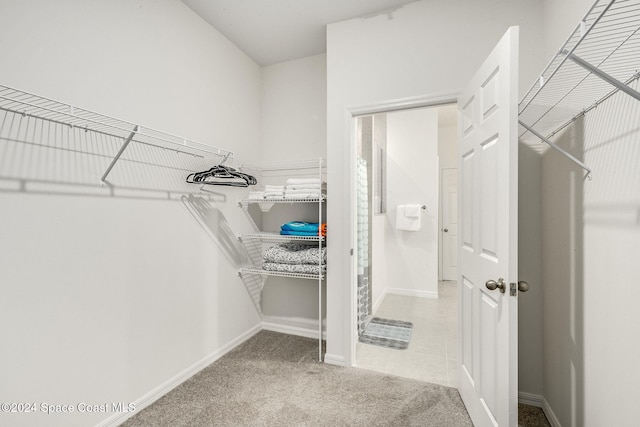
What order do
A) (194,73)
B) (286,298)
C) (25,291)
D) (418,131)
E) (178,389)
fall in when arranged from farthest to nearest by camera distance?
(418,131) → (286,298) → (194,73) → (178,389) → (25,291)

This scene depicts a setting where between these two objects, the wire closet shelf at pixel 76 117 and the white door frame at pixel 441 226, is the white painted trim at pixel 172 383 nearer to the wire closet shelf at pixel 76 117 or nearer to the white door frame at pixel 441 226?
the wire closet shelf at pixel 76 117

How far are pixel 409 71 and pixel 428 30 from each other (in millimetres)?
286

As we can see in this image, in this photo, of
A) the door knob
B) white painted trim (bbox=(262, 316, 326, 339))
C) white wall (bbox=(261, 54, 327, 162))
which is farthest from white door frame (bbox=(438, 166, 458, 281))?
the door knob

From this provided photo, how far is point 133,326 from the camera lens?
1.81 metres

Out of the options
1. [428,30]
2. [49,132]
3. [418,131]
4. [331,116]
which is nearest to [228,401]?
[49,132]

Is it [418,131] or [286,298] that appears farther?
[418,131]

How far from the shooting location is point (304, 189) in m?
2.46

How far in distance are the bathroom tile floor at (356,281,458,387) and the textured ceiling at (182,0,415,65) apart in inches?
105

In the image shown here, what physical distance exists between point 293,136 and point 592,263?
2.40 metres

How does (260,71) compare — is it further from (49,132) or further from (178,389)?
→ (178,389)

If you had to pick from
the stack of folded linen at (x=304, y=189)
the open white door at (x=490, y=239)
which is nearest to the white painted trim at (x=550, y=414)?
the open white door at (x=490, y=239)

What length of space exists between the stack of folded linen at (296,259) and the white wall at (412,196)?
2.18 meters

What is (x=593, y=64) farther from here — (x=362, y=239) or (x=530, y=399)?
(x=362, y=239)

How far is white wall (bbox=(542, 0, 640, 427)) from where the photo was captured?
1.08 meters
